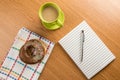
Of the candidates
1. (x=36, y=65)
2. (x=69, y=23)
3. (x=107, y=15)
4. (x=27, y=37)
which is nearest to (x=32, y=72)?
(x=36, y=65)

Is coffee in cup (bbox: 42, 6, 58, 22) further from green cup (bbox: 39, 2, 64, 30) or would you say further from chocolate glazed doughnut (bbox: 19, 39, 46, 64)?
chocolate glazed doughnut (bbox: 19, 39, 46, 64)

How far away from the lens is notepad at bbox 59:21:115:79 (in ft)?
4.49

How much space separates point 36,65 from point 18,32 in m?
0.16

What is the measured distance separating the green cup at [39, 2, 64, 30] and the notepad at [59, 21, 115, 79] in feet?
0.23

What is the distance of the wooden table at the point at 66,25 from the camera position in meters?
1.38

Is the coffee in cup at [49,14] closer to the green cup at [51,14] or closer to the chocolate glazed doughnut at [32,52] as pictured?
the green cup at [51,14]

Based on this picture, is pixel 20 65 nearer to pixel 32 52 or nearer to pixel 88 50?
pixel 32 52

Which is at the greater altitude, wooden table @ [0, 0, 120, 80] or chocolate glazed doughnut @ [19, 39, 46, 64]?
wooden table @ [0, 0, 120, 80]

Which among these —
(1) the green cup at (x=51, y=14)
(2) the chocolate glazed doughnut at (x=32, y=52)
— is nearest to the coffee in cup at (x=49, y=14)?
(1) the green cup at (x=51, y=14)

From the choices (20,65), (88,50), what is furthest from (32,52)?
(88,50)

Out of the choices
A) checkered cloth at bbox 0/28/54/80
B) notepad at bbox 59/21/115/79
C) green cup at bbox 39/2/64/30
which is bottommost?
checkered cloth at bbox 0/28/54/80

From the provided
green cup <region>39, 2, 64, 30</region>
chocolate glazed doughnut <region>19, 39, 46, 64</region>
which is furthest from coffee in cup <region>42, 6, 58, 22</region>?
chocolate glazed doughnut <region>19, 39, 46, 64</region>

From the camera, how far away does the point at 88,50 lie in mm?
1383

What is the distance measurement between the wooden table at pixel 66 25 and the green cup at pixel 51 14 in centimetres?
4
